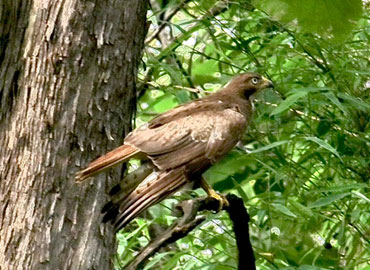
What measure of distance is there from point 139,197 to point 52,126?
0.34 meters

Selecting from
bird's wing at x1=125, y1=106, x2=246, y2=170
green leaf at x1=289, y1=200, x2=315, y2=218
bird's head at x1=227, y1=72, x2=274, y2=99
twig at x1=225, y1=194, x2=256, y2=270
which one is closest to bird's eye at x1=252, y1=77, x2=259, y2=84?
bird's head at x1=227, y1=72, x2=274, y2=99

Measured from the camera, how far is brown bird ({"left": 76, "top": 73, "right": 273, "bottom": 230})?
7.25 ft

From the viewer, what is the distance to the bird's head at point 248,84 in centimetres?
318

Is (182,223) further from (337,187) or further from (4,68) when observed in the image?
(337,187)

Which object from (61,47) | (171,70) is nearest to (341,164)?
(171,70)

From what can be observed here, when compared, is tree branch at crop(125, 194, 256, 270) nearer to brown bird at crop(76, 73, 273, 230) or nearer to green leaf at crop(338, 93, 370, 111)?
brown bird at crop(76, 73, 273, 230)

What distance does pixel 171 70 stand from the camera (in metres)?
3.42

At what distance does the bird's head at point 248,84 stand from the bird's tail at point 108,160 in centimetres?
97

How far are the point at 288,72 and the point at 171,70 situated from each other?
511 millimetres

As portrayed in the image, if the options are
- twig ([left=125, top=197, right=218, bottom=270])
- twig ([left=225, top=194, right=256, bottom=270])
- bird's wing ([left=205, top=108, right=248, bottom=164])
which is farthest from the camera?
bird's wing ([left=205, top=108, right=248, bottom=164])

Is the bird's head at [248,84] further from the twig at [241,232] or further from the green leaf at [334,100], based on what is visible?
the twig at [241,232]

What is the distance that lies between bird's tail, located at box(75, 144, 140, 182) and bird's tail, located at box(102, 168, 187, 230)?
94 millimetres

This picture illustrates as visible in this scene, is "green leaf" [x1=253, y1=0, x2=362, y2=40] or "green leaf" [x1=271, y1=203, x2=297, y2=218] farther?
"green leaf" [x1=271, y1=203, x2=297, y2=218]

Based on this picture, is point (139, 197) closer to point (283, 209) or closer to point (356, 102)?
point (283, 209)
